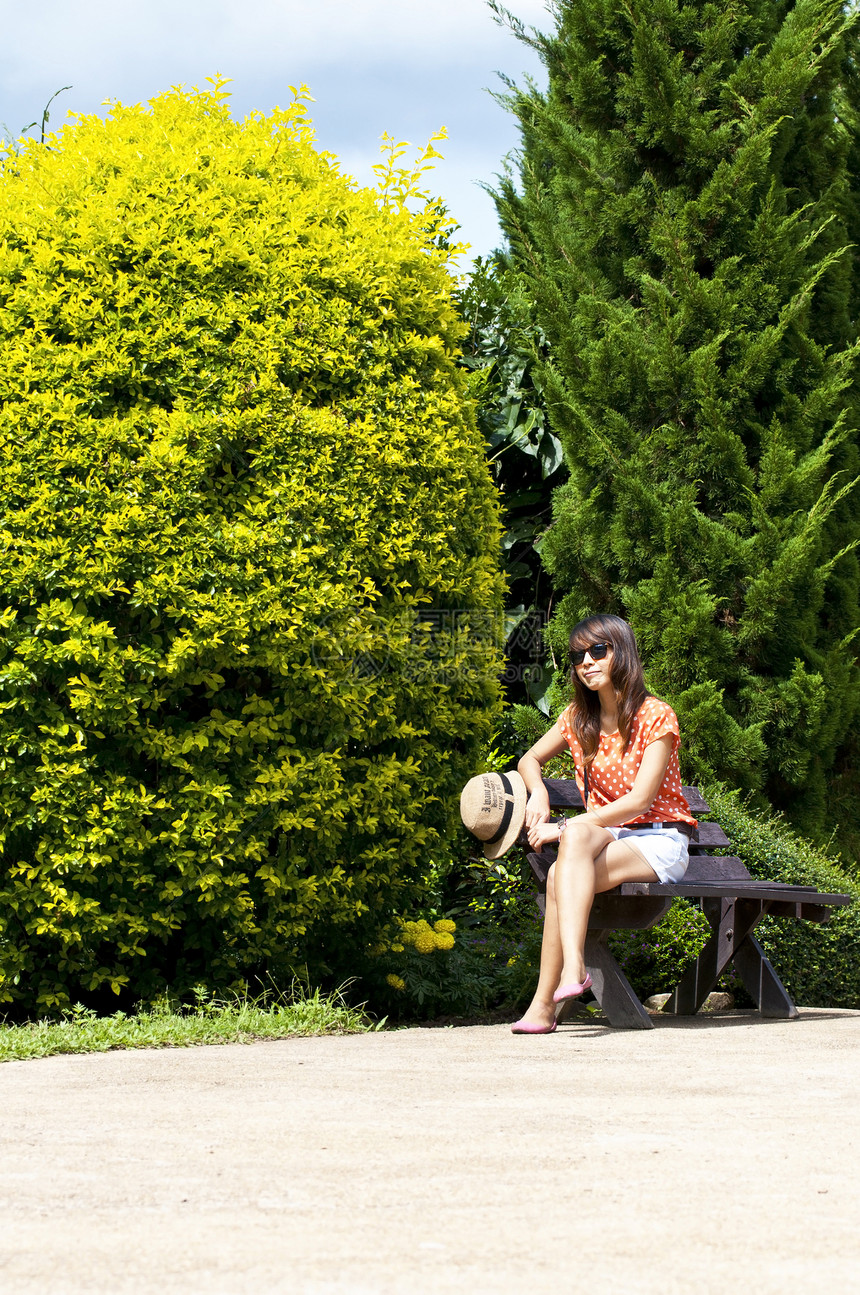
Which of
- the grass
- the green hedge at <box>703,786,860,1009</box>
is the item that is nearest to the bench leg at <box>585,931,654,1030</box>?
the grass

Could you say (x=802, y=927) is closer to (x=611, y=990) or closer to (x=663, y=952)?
(x=663, y=952)

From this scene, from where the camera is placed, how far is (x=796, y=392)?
26.2 ft

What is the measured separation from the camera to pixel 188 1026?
4.61m

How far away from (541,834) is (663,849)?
487 mm

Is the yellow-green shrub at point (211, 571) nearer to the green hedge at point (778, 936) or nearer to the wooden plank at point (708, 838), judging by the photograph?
the wooden plank at point (708, 838)

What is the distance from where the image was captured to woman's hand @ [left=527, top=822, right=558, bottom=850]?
16.8ft

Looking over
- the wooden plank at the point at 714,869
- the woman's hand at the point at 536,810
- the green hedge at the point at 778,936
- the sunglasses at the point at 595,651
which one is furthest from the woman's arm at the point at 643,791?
the green hedge at the point at 778,936

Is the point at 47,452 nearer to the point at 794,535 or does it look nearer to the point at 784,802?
the point at 794,535

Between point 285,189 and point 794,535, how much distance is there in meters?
3.77

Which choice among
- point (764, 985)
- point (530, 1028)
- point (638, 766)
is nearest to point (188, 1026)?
point (530, 1028)

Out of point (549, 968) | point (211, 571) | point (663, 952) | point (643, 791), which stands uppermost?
point (211, 571)

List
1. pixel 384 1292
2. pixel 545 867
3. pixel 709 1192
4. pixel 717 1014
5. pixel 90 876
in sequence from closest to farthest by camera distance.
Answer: pixel 384 1292
pixel 709 1192
pixel 90 876
pixel 545 867
pixel 717 1014

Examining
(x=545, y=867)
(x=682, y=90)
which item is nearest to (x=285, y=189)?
(x=545, y=867)

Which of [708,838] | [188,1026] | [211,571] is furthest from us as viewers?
[708,838]
